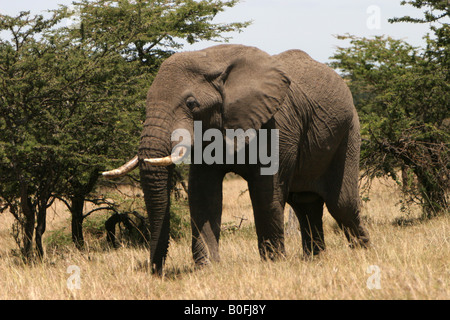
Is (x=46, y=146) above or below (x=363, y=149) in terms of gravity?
above

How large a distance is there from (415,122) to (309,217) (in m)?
4.84

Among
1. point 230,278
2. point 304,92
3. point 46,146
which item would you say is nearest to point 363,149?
point 304,92

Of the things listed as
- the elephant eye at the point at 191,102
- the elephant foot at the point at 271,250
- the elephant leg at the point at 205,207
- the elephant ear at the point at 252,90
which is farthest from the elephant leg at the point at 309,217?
the elephant eye at the point at 191,102

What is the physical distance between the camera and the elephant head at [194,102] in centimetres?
596

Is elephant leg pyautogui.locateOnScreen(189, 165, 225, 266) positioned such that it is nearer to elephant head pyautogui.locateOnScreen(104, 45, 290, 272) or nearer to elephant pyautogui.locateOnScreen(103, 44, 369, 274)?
elephant pyautogui.locateOnScreen(103, 44, 369, 274)

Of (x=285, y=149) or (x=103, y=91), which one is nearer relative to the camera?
(x=285, y=149)

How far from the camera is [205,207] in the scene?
22.5 feet

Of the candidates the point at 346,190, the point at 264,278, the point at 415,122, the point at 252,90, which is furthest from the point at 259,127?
the point at 415,122

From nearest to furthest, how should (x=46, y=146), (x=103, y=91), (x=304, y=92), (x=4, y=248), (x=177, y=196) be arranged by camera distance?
(x=304, y=92)
(x=46, y=146)
(x=103, y=91)
(x=4, y=248)
(x=177, y=196)

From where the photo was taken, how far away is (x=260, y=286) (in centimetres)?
555

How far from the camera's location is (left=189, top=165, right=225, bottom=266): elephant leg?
6.79 metres

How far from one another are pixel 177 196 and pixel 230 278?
822 centimetres

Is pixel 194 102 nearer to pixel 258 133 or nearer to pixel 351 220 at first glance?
pixel 258 133
